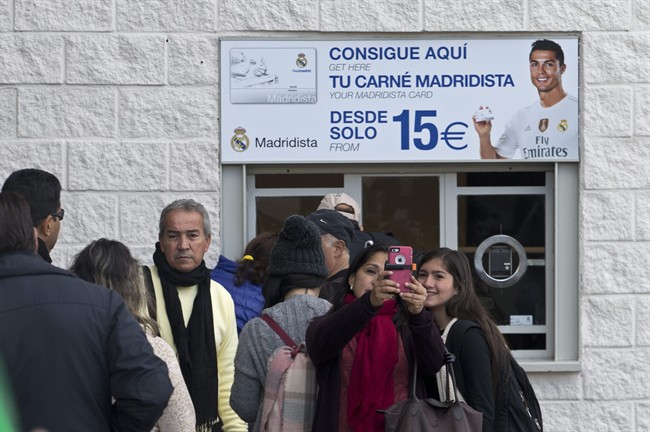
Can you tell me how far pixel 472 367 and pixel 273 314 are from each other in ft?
2.79

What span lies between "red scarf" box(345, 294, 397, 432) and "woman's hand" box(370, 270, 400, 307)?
25 centimetres

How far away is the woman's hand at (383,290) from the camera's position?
408 centimetres

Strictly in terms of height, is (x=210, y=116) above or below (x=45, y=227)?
above

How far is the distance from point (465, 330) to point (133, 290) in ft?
4.47

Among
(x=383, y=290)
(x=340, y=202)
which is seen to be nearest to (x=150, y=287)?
(x=340, y=202)

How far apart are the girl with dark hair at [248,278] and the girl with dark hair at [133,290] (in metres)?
1.25

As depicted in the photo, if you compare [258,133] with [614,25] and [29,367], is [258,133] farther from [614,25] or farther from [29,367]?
[29,367]

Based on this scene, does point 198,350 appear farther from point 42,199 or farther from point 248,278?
point 42,199

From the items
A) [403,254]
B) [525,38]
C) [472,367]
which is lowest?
[472,367]

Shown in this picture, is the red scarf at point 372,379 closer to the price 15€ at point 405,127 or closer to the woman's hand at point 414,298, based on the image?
the woman's hand at point 414,298

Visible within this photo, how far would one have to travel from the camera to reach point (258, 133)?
25.3 ft

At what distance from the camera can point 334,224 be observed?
6438mm

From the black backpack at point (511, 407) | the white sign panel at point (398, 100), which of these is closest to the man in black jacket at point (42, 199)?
the black backpack at point (511, 407)

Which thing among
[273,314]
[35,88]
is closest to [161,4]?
[35,88]
